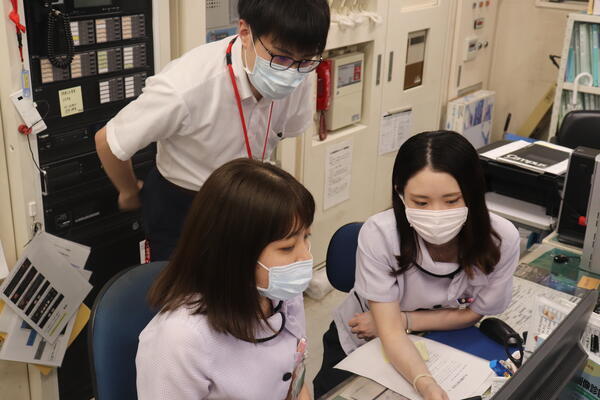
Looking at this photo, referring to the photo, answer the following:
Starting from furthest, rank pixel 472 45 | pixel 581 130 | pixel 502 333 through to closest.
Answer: pixel 472 45 → pixel 581 130 → pixel 502 333

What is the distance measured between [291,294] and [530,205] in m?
1.69

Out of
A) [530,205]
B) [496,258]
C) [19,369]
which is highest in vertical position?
[496,258]

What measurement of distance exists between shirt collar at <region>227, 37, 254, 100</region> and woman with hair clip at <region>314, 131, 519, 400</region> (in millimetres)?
521

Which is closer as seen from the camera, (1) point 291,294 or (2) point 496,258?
(1) point 291,294

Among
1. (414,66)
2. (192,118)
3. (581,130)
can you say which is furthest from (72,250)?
(581,130)

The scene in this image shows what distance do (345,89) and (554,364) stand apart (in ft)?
8.03

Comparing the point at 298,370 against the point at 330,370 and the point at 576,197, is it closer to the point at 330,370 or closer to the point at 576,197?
the point at 330,370

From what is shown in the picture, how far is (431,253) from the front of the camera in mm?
1941

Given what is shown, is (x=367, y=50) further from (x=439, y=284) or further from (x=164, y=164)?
(x=439, y=284)

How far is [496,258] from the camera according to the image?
1.90 metres

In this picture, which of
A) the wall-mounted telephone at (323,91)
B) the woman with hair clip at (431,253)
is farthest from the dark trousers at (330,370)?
the wall-mounted telephone at (323,91)

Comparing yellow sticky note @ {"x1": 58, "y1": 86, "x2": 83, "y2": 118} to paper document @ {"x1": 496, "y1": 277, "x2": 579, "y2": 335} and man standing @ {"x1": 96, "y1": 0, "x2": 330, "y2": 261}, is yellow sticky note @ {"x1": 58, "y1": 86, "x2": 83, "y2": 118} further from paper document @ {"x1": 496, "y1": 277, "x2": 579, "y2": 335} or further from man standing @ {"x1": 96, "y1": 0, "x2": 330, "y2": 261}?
paper document @ {"x1": 496, "y1": 277, "x2": 579, "y2": 335}

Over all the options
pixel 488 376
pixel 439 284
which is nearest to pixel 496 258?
pixel 439 284

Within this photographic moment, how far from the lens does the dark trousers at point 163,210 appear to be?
7.29ft
